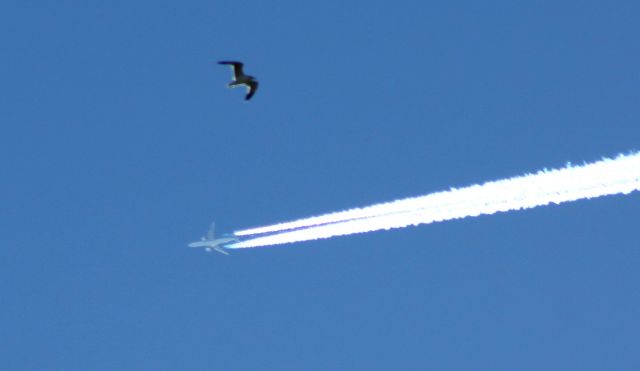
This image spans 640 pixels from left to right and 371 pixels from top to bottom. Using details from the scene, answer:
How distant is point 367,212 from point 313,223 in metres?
4.02

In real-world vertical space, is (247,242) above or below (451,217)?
above

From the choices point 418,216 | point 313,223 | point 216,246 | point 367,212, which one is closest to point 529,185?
point 418,216

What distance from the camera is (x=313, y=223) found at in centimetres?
5641

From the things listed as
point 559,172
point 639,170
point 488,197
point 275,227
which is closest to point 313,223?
point 275,227

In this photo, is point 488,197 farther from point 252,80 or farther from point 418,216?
point 252,80

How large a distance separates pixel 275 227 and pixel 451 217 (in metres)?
13.3

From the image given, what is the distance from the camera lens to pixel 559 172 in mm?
44156

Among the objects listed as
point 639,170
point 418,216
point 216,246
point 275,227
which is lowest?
point 639,170

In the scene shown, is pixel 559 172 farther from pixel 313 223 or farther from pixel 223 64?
pixel 223 64

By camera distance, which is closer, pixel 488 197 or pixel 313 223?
pixel 488 197

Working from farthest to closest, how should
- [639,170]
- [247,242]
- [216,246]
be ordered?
[216,246] < [247,242] < [639,170]

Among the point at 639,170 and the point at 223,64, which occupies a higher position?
the point at 223,64

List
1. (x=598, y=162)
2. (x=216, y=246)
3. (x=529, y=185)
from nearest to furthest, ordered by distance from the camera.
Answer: (x=598, y=162) < (x=529, y=185) < (x=216, y=246)

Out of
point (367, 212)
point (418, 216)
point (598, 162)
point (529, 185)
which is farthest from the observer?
point (367, 212)
